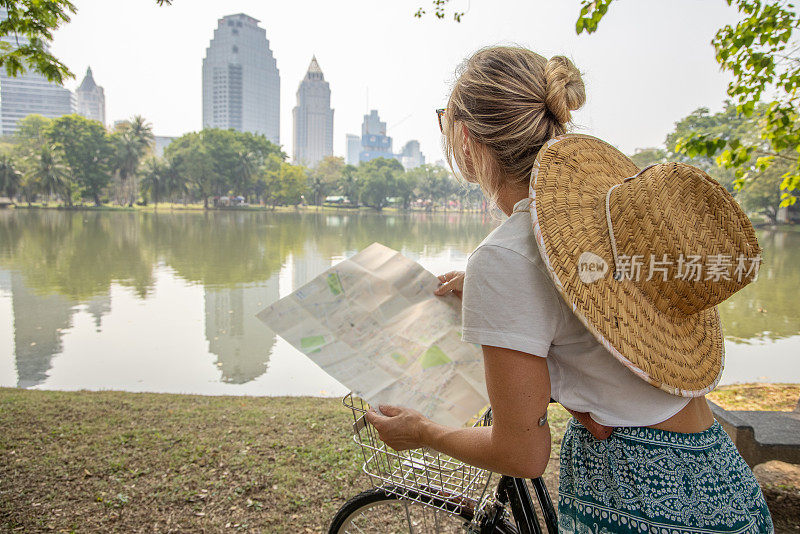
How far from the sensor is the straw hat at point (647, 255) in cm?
90

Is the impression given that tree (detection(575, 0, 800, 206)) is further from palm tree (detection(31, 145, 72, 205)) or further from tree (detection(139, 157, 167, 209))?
tree (detection(139, 157, 167, 209))

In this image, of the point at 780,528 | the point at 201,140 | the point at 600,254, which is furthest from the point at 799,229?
the point at 201,140

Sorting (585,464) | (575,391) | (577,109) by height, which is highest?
(577,109)

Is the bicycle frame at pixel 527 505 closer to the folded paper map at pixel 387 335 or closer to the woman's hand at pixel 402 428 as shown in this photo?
the folded paper map at pixel 387 335

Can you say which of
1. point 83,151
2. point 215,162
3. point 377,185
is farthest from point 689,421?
point 377,185

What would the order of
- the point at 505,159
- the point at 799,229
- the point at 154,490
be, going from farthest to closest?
the point at 799,229 → the point at 154,490 → the point at 505,159

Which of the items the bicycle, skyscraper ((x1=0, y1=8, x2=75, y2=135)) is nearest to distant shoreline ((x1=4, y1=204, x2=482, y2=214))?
the bicycle

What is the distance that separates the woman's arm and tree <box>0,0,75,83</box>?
4.19 meters

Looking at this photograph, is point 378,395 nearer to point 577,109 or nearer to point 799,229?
point 577,109

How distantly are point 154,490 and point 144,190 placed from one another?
195 feet

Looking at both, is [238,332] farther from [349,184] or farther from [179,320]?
[349,184]

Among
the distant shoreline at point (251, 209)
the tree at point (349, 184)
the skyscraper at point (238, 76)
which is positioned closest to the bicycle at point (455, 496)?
the distant shoreline at point (251, 209)

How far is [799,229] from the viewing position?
3725cm

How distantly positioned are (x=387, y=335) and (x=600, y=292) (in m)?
0.60
